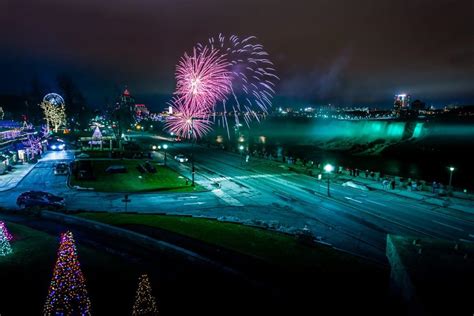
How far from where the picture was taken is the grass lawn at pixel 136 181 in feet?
123

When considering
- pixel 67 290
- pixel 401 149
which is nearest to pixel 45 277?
pixel 67 290

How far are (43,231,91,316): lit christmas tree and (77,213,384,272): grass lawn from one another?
19.9 ft

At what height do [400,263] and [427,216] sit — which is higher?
[400,263]

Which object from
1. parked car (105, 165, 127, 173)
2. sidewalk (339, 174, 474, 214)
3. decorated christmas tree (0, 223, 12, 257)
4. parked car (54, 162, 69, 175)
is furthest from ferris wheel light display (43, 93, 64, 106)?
decorated christmas tree (0, 223, 12, 257)

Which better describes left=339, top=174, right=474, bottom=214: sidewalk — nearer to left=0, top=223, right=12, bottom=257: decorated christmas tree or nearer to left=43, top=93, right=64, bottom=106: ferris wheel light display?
left=0, top=223, right=12, bottom=257: decorated christmas tree

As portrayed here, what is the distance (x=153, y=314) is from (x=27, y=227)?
1397 centimetres

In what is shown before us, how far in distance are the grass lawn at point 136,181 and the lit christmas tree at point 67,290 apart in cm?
2117

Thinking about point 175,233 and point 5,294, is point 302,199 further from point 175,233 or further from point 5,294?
point 5,294

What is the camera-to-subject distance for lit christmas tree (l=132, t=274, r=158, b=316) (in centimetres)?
1184

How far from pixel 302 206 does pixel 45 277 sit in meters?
21.8

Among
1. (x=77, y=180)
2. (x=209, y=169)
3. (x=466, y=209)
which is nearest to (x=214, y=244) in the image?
(x=466, y=209)

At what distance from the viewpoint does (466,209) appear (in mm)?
30703

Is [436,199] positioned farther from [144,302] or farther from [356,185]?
[144,302]

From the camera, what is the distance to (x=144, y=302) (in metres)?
12.3
